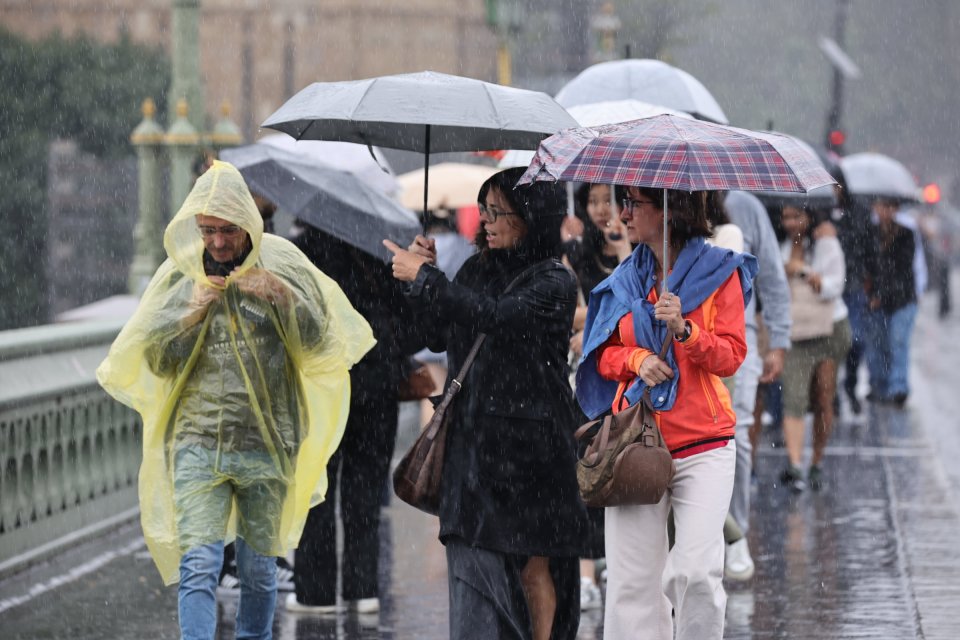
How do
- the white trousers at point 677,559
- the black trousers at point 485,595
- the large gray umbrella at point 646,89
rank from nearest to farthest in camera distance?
the white trousers at point 677,559
the black trousers at point 485,595
the large gray umbrella at point 646,89

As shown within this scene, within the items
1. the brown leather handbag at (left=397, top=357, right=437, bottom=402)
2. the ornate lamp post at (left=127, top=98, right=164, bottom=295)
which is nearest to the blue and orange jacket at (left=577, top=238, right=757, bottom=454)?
the brown leather handbag at (left=397, top=357, right=437, bottom=402)

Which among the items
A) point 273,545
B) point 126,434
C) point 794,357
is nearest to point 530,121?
point 273,545

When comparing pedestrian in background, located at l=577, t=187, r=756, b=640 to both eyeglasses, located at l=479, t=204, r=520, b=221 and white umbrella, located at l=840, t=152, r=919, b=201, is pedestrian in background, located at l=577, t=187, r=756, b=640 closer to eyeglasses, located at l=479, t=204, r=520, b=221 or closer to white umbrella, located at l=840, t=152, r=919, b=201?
eyeglasses, located at l=479, t=204, r=520, b=221

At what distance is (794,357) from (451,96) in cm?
578

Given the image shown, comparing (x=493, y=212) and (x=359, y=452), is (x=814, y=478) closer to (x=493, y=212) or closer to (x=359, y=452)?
(x=359, y=452)

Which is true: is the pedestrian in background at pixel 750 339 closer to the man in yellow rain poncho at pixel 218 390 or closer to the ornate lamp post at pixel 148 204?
the man in yellow rain poncho at pixel 218 390

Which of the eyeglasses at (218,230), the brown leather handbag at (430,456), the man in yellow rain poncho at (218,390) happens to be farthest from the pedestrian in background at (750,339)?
the eyeglasses at (218,230)

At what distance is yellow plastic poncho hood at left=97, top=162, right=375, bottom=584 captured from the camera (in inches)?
237

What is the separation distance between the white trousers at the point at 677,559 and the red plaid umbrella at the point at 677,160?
2.83ft

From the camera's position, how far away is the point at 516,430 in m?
5.89

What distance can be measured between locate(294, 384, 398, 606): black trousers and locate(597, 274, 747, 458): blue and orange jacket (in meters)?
2.22

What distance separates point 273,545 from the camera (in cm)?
611

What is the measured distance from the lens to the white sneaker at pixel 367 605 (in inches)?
297

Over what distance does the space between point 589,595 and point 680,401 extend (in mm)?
2401
